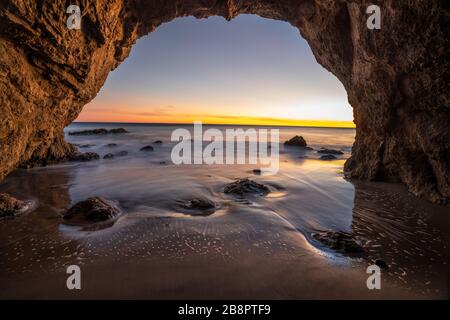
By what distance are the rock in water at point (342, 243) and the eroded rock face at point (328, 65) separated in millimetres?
3651

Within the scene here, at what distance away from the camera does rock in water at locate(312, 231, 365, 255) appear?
411cm

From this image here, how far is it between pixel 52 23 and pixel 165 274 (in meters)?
5.82

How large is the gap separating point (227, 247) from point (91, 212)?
3.03 m

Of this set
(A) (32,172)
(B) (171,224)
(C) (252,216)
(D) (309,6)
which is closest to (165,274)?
(B) (171,224)

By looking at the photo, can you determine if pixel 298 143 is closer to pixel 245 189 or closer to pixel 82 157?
pixel 245 189

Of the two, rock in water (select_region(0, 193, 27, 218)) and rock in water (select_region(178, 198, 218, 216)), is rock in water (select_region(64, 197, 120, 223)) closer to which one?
rock in water (select_region(0, 193, 27, 218))

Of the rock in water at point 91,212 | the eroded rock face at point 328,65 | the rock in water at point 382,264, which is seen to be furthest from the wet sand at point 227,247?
the eroded rock face at point 328,65

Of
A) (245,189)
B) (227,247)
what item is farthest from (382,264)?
(245,189)

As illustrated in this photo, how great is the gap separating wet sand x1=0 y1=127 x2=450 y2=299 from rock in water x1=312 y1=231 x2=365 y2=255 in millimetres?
152

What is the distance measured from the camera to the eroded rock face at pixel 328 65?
17.5 ft

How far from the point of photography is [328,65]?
11.1m

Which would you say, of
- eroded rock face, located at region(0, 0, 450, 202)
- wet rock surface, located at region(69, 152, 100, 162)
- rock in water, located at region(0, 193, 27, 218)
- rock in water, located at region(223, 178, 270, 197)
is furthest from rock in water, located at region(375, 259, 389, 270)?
wet rock surface, located at region(69, 152, 100, 162)

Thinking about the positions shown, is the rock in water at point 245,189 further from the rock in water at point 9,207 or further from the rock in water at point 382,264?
the rock in water at point 9,207
